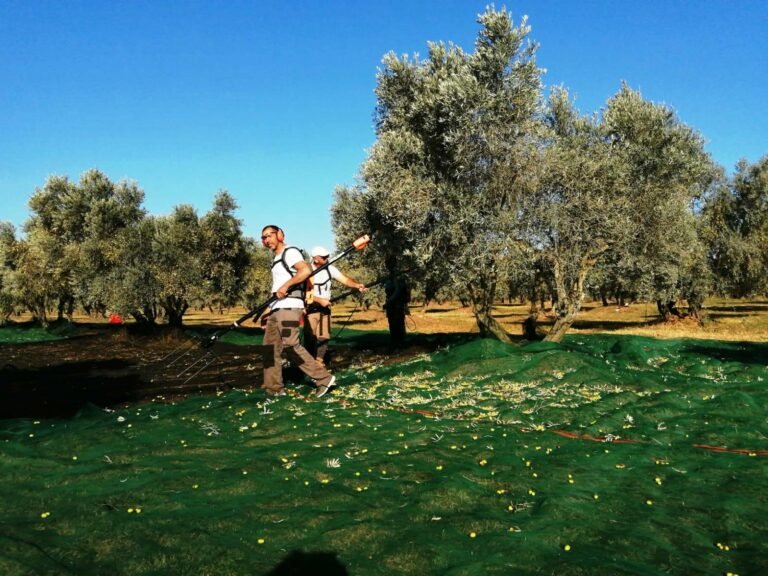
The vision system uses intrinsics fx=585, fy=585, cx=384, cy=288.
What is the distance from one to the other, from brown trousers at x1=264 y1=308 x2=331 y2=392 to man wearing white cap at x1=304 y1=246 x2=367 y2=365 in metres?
1.99

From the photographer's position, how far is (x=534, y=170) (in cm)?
1672

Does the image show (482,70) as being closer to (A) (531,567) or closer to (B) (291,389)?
(B) (291,389)

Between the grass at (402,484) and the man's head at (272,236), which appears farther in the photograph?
the man's head at (272,236)

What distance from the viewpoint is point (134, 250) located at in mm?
30734

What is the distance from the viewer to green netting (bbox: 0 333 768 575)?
4703 mm

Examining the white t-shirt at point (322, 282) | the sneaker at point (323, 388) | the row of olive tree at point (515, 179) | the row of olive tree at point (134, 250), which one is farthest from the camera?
the row of olive tree at point (134, 250)

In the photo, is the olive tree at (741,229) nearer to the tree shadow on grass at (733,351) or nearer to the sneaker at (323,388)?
the tree shadow on grass at (733,351)

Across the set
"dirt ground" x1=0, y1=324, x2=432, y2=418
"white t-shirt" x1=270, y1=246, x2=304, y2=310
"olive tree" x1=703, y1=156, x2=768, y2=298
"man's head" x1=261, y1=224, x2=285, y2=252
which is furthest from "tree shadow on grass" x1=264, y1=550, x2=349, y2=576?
"olive tree" x1=703, y1=156, x2=768, y2=298

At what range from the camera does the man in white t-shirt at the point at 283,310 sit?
1073cm

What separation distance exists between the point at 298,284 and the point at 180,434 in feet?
11.6

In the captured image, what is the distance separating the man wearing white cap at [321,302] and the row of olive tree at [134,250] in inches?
729

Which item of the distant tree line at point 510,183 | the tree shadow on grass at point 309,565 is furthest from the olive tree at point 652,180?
the tree shadow on grass at point 309,565

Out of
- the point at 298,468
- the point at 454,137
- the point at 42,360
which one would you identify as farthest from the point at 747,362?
the point at 42,360

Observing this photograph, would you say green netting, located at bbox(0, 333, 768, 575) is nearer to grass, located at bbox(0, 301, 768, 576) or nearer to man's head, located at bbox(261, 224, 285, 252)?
grass, located at bbox(0, 301, 768, 576)
